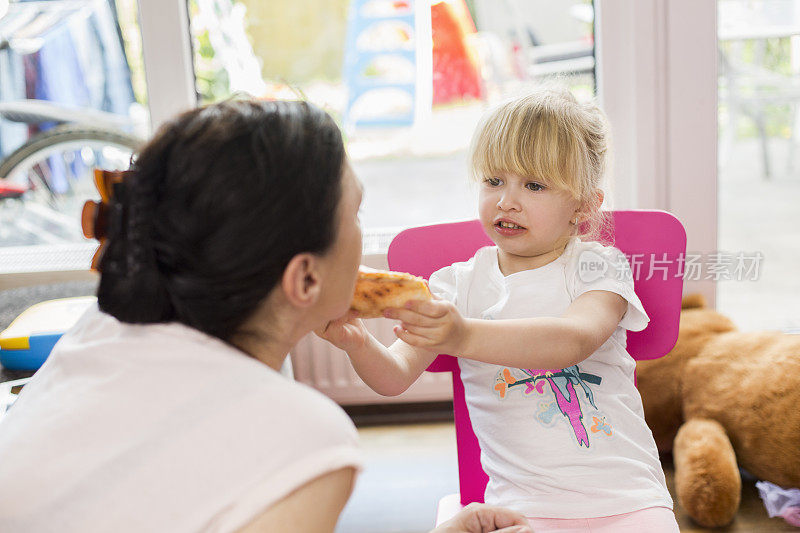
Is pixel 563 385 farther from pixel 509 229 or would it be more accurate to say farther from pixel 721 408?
pixel 721 408

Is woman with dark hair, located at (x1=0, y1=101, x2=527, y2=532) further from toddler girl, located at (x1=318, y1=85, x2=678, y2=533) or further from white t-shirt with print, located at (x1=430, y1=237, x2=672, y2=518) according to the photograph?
white t-shirt with print, located at (x1=430, y1=237, x2=672, y2=518)

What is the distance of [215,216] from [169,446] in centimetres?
21

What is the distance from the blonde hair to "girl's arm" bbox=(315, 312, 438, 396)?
33cm

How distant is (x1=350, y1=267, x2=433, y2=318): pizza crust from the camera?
0.96 meters

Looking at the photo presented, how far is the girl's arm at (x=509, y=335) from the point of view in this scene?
952mm

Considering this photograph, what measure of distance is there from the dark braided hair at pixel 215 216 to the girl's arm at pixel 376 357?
33cm

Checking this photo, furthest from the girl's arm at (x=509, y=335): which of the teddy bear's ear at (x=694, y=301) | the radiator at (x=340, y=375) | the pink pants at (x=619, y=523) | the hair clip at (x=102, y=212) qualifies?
the radiator at (x=340, y=375)

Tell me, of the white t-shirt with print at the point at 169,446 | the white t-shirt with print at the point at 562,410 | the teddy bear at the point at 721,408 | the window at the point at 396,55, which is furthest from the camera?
the window at the point at 396,55

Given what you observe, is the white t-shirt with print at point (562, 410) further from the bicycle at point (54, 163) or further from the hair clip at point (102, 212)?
the bicycle at point (54, 163)

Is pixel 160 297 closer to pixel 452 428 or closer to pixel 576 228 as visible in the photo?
pixel 576 228

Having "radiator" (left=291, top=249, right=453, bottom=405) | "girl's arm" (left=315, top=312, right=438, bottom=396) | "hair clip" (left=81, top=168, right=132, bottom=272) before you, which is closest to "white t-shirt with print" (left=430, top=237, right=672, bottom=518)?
"girl's arm" (left=315, top=312, right=438, bottom=396)

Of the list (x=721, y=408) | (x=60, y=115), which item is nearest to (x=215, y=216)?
(x=721, y=408)

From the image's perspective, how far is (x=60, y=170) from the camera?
2.27 metres

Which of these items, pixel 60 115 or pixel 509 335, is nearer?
pixel 509 335
